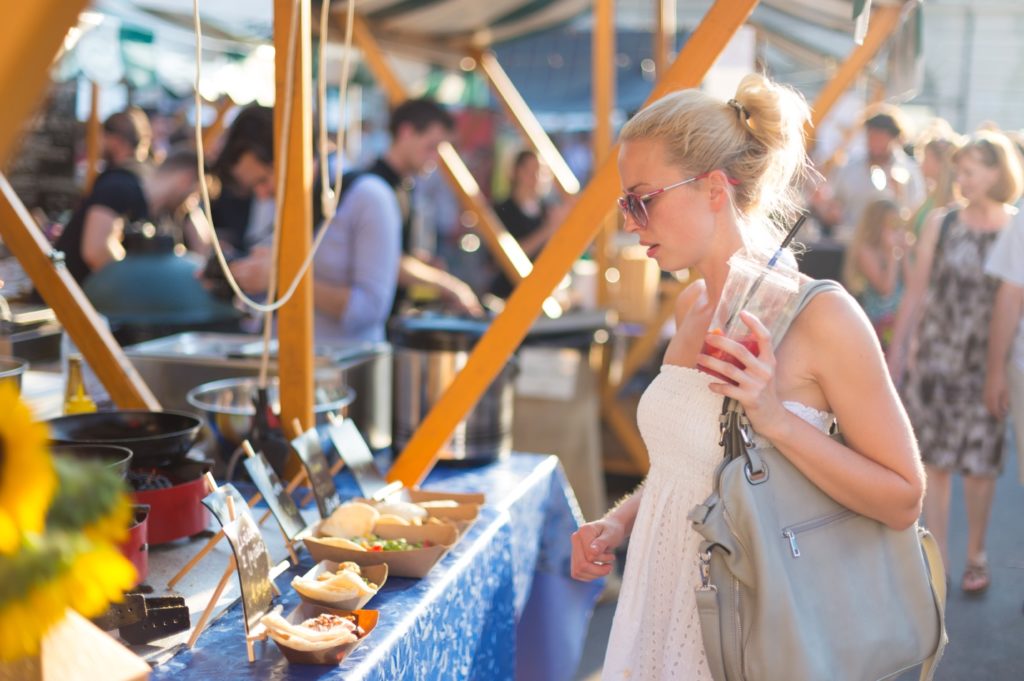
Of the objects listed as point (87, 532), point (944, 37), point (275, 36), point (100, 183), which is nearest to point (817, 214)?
point (100, 183)

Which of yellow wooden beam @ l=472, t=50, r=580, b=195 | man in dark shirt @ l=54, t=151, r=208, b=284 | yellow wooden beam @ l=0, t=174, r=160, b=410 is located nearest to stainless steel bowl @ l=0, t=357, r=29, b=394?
yellow wooden beam @ l=0, t=174, r=160, b=410

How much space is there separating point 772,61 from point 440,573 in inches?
804

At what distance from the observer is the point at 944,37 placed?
25.1 m

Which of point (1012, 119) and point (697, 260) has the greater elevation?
point (1012, 119)

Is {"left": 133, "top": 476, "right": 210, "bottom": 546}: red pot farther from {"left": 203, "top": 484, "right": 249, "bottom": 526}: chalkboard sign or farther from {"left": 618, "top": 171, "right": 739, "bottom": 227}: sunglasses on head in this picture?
{"left": 618, "top": 171, "right": 739, "bottom": 227}: sunglasses on head

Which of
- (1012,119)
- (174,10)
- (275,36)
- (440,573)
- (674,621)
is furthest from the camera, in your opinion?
(1012,119)

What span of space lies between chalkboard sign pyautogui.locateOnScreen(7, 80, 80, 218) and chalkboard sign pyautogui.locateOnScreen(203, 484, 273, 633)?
7.12 metres

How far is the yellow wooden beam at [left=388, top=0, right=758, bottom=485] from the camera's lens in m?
2.67

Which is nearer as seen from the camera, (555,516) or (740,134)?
(740,134)

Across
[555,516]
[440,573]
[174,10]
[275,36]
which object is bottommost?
[555,516]

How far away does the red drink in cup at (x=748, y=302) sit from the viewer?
5.41 ft

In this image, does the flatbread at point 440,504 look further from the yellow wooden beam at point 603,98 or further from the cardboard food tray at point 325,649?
the yellow wooden beam at point 603,98

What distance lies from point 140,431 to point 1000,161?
3.91 m

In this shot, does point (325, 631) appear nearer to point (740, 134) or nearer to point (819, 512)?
point (819, 512)
